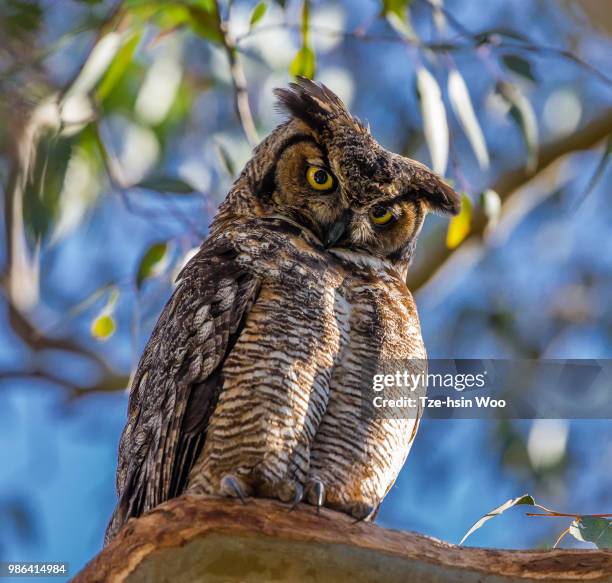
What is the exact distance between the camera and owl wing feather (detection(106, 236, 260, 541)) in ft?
6.39

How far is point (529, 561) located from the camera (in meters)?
1.54

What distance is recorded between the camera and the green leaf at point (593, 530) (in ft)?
5.83

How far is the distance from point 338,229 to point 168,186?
0.92m

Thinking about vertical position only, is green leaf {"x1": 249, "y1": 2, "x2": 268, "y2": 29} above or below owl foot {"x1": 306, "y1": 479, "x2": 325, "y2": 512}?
above

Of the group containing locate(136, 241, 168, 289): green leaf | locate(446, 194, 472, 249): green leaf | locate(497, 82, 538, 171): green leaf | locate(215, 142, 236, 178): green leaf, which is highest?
locate(497, 82, 538, 171): green leaf

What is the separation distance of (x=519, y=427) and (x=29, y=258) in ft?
7.49

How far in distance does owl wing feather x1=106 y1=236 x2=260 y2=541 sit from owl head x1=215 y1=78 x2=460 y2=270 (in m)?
0.24

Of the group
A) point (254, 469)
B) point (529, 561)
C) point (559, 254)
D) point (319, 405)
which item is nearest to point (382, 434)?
point (319, 405)

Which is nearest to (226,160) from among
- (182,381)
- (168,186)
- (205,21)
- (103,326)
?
(168,186)

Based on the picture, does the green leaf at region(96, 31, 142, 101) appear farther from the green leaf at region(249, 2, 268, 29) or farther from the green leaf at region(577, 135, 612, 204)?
the green leaf at region(577, 135, 612, 204)

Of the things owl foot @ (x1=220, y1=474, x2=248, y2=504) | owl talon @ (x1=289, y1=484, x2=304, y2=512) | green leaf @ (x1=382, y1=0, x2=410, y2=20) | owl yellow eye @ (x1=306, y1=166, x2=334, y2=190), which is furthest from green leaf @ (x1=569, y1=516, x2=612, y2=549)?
green leaf @ (x1=382, y1=0, x2=410, y2=20)

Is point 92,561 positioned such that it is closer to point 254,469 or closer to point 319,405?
point 254,469

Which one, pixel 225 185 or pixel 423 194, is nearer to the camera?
pixel 423 194

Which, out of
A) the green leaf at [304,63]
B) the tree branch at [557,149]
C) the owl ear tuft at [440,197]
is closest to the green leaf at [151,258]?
the green leaf at [304,63]
